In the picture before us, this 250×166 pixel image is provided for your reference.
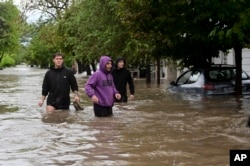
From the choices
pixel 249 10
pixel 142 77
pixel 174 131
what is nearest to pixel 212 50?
pixel 249 10

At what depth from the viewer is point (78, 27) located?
29.2 meters

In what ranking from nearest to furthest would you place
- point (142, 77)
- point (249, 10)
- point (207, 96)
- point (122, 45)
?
point (249, 10), point (207, 96), point (122, 45), point (142, 77)

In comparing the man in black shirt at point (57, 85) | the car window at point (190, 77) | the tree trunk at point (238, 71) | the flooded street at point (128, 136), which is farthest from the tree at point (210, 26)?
the man in black shirt at point (57, 85)

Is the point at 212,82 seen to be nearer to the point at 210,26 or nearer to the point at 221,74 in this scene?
the point at 221,74

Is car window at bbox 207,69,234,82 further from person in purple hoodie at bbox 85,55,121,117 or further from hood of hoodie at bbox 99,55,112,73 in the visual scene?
hood of hoodie at bbox 99,55,112,73

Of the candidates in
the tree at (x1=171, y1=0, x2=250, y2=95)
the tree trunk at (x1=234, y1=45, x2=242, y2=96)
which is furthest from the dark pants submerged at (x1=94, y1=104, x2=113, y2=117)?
the tree trunk at (x1=234, y1=45, x2=242, y2=96)

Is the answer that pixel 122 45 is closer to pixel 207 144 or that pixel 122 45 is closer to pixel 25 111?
pixel 25 111

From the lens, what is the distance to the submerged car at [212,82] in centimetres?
1562

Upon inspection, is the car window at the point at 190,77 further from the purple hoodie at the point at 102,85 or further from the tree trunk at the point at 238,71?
the purple hoodie at the point at 102,85

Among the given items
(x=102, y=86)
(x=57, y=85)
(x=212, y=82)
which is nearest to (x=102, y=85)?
→ (x=102, y=86)

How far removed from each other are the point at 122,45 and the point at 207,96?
33.4ft

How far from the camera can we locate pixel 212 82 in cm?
1563

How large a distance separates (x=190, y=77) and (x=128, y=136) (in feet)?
25.7

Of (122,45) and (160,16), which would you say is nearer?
(160,16)
